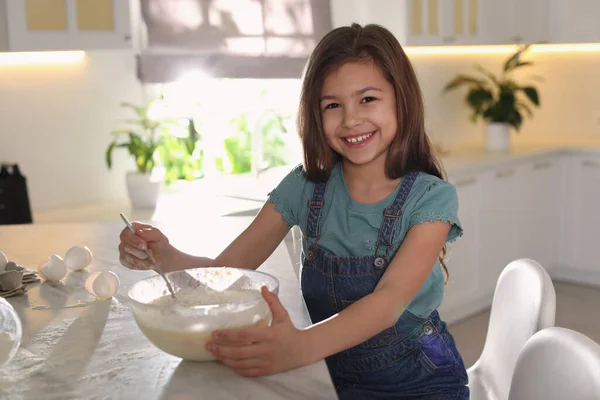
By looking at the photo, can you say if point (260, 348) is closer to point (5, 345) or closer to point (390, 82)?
point (5, 345)

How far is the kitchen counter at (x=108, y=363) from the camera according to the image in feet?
3.13

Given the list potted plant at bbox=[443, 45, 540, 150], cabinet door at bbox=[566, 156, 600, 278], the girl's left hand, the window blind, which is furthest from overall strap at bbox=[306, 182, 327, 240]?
cabinet door at bbox=[566, 156, 600, 278]

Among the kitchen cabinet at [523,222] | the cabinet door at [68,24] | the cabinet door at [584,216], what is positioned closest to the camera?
the cabinet door at [68,24]

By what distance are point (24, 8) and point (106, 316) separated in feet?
5.77

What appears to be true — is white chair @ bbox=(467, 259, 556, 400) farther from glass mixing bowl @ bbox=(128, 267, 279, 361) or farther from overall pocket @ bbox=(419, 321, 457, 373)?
glass mixing bowl @ bbox=(128, 267, 279, 361)

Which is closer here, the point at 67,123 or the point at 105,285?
the point at 105,285

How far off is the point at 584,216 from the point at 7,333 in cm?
414

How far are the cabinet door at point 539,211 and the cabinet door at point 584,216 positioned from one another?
87 millimetres

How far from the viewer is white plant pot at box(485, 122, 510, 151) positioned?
459cm

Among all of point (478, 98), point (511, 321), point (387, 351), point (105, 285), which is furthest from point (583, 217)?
point (105, 285)

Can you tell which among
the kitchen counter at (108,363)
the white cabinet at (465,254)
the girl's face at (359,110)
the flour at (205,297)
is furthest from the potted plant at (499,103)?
the flour at (205,297)

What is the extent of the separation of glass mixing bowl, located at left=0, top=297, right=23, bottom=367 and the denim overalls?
68 centimetres

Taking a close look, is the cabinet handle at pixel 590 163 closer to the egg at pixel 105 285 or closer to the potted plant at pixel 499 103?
the potted plant at pixel 499 103

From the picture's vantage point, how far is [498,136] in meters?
4.59
